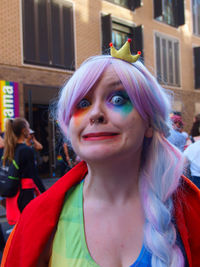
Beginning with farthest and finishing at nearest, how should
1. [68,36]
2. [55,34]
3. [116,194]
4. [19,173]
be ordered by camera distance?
[68,36]
[55,34]
[19,173]
[116,194]

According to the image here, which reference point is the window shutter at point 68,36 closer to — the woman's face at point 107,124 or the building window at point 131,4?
the building window at point 131,4

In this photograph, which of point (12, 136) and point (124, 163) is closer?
point (124, 163)

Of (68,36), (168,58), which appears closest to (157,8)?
(168,58)

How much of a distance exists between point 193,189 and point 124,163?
32 cm

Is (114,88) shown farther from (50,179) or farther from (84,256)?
(50,179)

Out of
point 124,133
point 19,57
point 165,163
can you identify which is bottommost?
point 165,163

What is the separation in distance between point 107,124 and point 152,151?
0.25m

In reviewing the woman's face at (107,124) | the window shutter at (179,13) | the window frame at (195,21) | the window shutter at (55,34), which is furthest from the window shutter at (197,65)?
the woman's face at (107,124)

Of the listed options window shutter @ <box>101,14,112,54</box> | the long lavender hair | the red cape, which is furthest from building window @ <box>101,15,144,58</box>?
the red cape

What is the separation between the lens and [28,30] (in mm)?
7777

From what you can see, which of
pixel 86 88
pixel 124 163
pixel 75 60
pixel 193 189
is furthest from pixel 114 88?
pixel 75 60

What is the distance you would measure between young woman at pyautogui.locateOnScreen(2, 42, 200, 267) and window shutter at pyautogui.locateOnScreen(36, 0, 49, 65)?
755cm

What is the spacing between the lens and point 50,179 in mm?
8383

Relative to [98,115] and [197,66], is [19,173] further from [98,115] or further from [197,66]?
[197,66]
